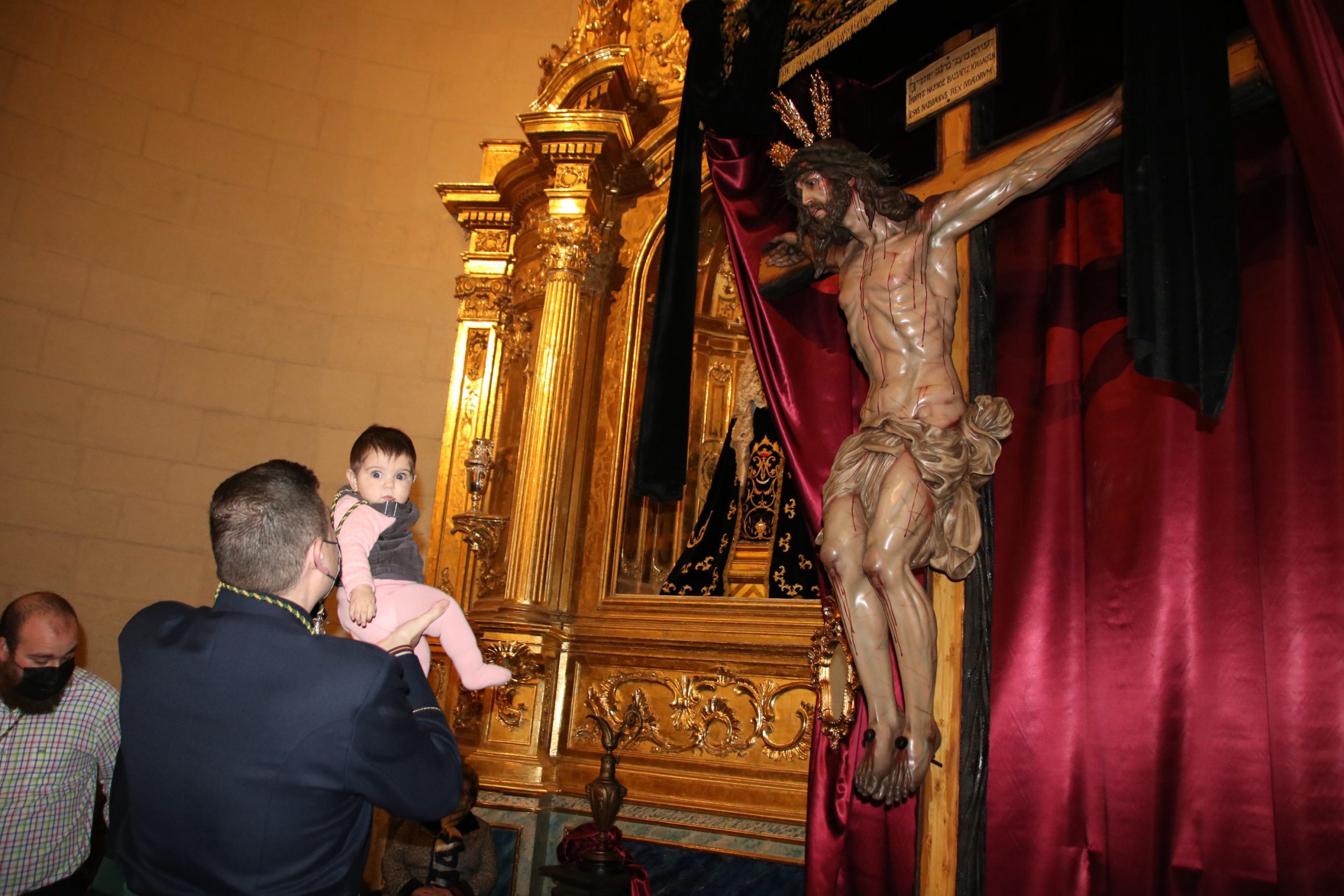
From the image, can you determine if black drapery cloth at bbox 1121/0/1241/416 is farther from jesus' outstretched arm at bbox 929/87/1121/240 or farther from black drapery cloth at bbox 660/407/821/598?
black drapery cloth at bbox 660/407/821/598

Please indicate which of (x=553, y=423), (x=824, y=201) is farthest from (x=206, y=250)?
(x=824, y=201)

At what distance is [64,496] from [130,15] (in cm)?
286

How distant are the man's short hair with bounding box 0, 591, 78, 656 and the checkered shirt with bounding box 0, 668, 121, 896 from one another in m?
0.18

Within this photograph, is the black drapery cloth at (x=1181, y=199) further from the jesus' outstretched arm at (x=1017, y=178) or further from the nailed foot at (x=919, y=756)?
the nailed foot at (x=919, y=756)

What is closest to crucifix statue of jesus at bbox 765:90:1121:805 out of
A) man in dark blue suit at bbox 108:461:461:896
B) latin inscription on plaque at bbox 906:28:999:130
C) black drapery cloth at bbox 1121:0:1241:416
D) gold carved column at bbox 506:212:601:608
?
black drapery cloth at bbox 1121:0:1241:416

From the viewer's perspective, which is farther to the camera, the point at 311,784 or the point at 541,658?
the point at 541,658

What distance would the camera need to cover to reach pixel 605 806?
A: 4020 mm

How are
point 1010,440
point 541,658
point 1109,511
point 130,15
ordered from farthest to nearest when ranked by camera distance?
point 130,15 < point 541,658 < point 1010,440 < point 1109,511

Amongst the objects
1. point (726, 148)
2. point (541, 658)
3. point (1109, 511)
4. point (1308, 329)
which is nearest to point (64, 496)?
point (541, 658)

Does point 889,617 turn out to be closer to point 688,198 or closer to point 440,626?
point 440,626

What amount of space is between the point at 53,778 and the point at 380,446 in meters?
1.39

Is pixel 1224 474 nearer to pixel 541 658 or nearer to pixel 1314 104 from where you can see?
pixel 1314 104

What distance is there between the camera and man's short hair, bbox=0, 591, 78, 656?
290 centimetres

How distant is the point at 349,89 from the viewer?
654cm
